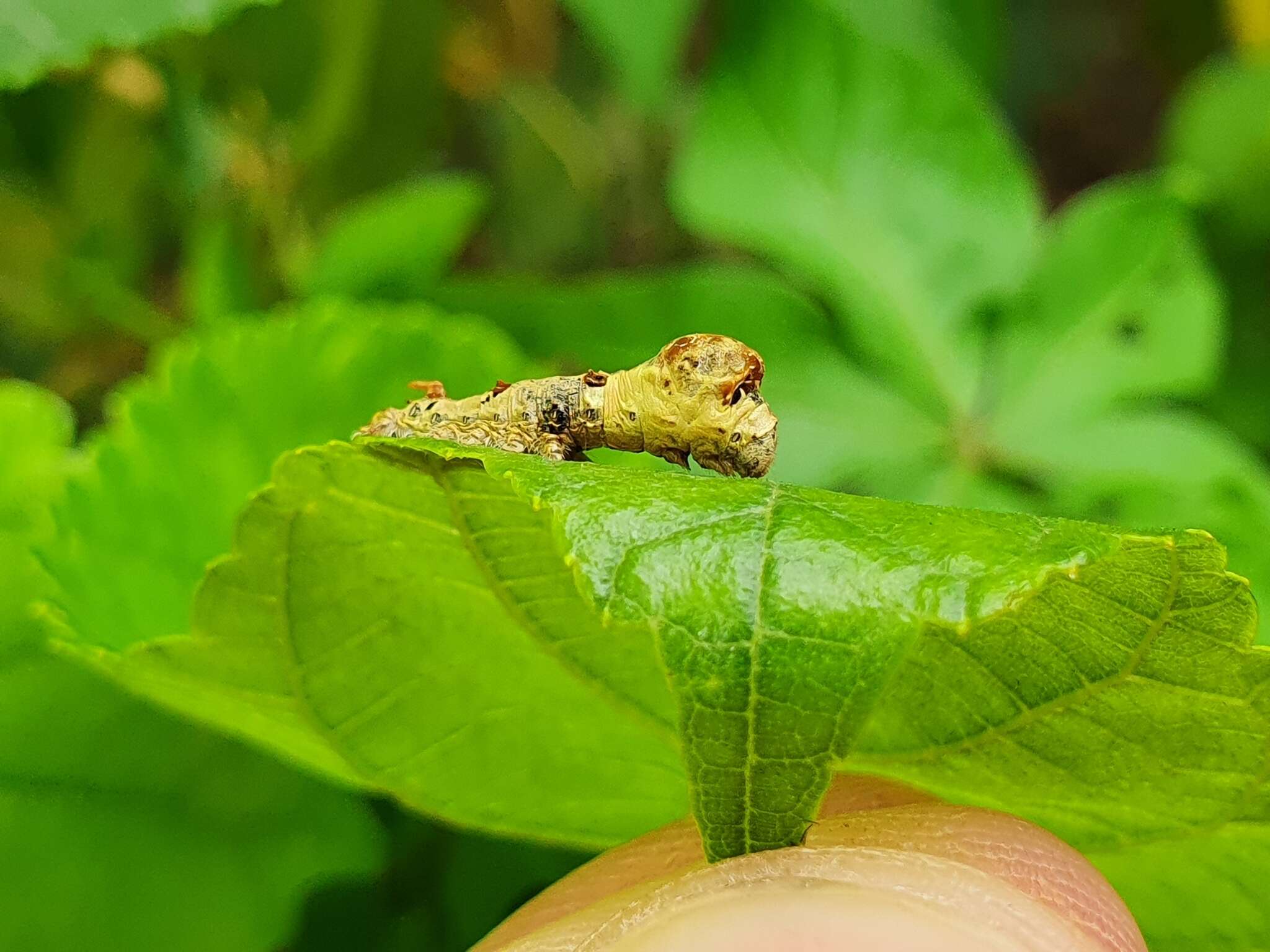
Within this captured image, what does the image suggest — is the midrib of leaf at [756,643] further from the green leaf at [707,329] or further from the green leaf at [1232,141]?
the green leaf at [1232,141]

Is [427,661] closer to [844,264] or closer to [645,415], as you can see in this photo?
[645,415]

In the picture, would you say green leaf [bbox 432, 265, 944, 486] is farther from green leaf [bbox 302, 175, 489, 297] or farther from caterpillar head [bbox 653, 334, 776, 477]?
caterpillar head [bbox 653, 334, 776, 477]

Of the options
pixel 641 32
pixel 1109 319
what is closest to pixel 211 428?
pixel 641 32

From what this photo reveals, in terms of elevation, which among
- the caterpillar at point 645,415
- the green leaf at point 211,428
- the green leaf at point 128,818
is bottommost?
the green leaf at point 128,818

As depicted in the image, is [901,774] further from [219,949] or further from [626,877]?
[219,949]

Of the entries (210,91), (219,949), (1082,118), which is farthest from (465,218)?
(1082,118)

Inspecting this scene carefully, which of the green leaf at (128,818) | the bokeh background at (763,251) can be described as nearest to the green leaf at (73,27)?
the bokeh background at (763,251)
